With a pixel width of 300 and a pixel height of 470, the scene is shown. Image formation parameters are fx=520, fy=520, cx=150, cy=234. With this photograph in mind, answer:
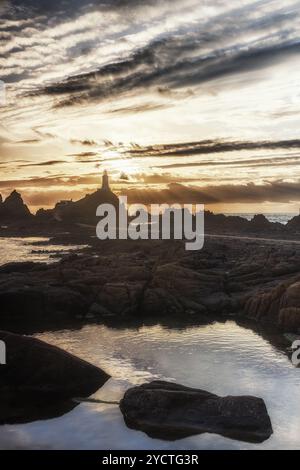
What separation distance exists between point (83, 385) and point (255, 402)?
7755 mm

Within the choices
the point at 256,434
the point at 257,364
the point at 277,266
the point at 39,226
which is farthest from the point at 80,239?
the point at 256,434

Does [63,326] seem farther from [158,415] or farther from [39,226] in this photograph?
[39,226]

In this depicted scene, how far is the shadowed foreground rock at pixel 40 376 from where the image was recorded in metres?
22.0

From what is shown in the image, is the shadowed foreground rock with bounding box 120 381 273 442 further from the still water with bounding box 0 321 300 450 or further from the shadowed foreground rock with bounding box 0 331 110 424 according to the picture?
the shadowed foreground rock with bounding box 0 331 110 424

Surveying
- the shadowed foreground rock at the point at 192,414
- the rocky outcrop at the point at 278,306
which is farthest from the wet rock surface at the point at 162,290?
the shadowed foreground rock at the point at 192,414

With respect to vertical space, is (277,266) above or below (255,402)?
above

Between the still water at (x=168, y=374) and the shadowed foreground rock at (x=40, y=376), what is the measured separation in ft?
3.17

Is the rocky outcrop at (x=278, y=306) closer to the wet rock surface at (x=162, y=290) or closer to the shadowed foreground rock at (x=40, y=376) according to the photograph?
the wet rock surface at (x=162, y=290)

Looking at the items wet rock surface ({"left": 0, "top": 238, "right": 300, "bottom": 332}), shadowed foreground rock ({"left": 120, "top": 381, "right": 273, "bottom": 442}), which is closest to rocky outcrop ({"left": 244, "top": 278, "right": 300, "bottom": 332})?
wet rock surface ({"left": 0, "top": 238, "right": 300, "bottom": 332})

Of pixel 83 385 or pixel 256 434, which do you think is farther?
pixel 83 385

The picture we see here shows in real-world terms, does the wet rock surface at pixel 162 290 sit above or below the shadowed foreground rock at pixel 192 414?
above

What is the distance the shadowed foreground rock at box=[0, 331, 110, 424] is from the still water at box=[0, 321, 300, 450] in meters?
0.97

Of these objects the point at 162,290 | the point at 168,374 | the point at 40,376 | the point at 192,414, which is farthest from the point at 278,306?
the point at 40,376
